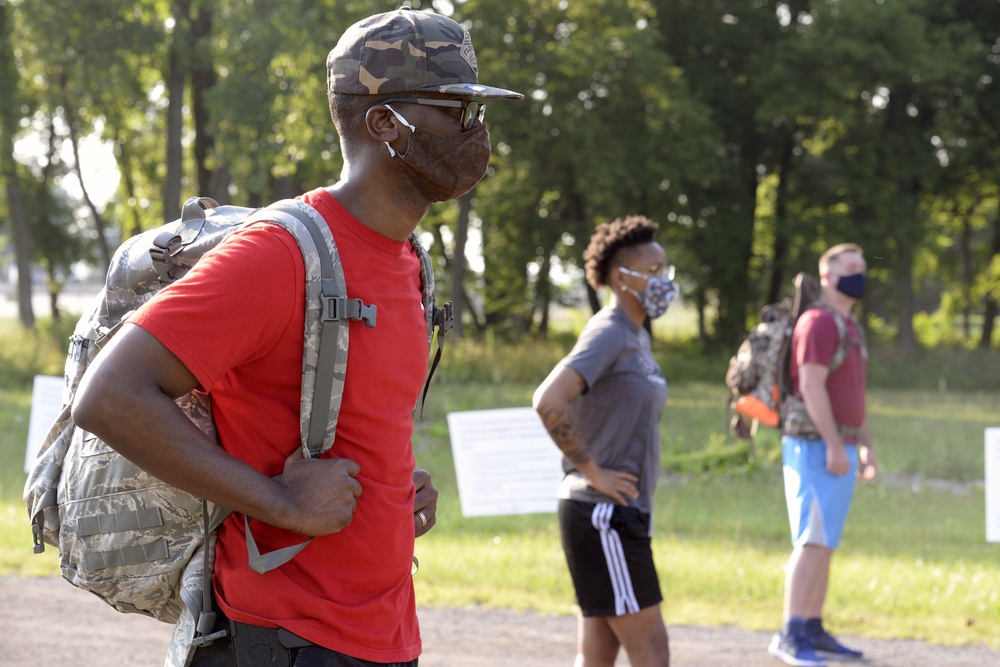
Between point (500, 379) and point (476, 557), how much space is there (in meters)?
13.7

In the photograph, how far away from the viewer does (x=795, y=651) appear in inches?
250

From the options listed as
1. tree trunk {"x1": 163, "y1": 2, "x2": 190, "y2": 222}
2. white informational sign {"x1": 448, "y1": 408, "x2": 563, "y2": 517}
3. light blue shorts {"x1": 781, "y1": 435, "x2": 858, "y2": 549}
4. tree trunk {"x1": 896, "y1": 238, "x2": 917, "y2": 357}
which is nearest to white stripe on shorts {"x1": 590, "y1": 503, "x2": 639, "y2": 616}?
light blue shorts {"x1": 781, "y1": 435, "x2": 858, "y2": 549}

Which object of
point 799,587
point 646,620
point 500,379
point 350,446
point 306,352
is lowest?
point 500,379

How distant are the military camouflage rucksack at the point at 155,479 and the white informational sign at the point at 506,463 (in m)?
6.04

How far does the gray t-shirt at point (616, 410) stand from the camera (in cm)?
488

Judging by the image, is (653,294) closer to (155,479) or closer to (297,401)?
(297,401)

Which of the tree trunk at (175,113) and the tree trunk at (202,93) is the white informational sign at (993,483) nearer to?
the tree trunk at (175,113)

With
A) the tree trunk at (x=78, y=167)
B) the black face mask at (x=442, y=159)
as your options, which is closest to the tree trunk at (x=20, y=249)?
the tree trunk at (x=78, y=167)

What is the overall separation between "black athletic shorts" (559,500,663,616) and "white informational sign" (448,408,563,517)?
11.5 feet

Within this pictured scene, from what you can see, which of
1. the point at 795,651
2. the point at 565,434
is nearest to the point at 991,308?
the point at 795,651

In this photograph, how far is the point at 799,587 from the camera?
21.3 feet

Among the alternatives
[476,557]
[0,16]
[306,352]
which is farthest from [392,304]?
[0,16]

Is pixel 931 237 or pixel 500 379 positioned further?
pixel 931 237

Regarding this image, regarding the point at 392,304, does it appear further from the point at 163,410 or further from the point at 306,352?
the point at 163,410
